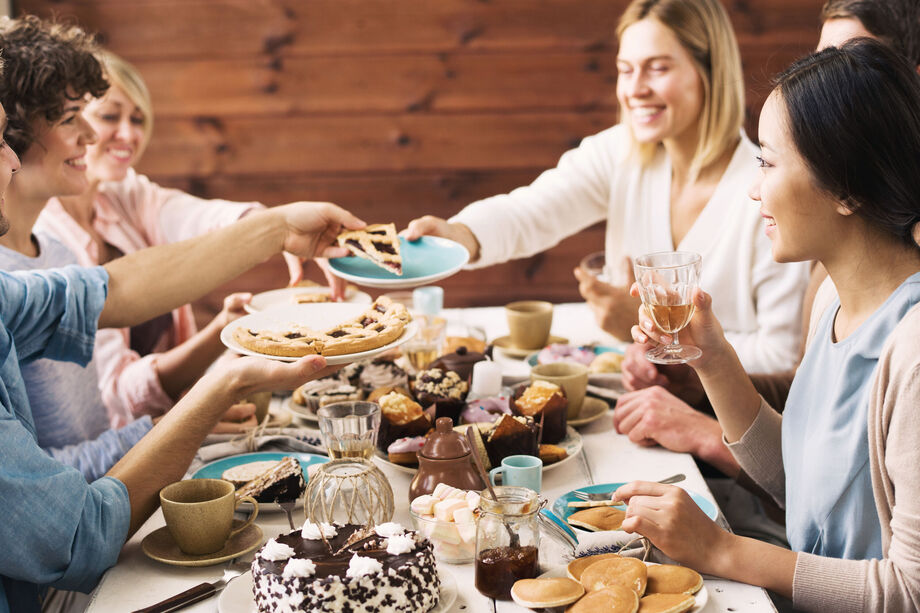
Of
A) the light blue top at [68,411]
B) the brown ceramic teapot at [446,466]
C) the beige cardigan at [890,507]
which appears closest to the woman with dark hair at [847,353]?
the beige cardigan at [890,507]

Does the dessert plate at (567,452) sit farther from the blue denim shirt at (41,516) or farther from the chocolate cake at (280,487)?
the blue denim shirt at (41,516)

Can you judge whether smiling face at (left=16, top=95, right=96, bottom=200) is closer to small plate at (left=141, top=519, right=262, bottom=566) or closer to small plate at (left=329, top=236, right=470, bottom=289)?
small plate at (left=329, top=236, right=470, bottom=289)

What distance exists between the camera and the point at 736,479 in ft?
5.91

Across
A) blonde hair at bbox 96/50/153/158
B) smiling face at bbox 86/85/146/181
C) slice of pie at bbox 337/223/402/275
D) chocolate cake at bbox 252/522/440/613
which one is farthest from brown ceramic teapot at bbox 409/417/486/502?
blonde hair at bbox 96/50/153/158

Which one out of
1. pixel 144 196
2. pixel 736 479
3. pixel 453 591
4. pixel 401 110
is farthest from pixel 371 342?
pixel 401 110

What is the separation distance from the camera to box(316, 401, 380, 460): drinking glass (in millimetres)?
1423

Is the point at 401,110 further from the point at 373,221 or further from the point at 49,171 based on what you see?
the point at 49,171

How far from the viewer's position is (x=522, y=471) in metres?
1.45

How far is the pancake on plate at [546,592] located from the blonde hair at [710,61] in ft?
5.54

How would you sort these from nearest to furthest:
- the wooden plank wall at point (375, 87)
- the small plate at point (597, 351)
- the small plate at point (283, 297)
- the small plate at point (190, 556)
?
the small plate at point (190, 556), the small plate at point (283, 297), the small plate at point (597, 351), the wooden plank wall at point (375, 87)

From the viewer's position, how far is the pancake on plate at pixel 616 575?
1169mm

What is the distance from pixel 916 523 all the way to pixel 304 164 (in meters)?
3.62

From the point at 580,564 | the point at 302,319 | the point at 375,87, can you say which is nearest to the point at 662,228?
the point at 302,319

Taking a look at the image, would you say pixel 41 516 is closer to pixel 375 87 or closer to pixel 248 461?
pixel 248 461
